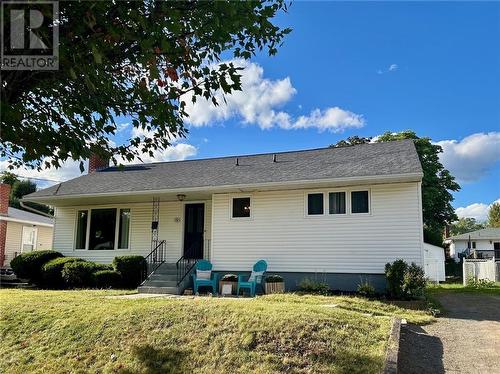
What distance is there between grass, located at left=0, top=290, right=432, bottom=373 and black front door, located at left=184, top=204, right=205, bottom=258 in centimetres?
781

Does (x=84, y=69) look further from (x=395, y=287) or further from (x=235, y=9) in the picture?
(x=395, y=287)

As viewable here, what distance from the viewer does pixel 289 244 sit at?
45.8 ft

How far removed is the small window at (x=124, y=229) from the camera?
1752 cm

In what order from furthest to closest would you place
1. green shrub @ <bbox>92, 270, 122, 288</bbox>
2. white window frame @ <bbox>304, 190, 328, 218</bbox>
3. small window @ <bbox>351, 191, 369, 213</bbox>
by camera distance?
1. green shrub @ <bbox>92, 270, 122, 288</bbox>
2. white window frame @ <bbox>304, 190, 328, 218</bbox>
3. small window @ <bbox>351, 191, 369, 213</bbox>

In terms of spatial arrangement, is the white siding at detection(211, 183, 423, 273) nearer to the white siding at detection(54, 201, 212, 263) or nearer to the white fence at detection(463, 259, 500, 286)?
the white siding at detection(54, 201, 212, 263)

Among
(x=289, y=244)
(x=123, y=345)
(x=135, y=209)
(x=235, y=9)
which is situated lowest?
(x=123, y=345)

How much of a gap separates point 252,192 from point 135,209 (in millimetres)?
5576

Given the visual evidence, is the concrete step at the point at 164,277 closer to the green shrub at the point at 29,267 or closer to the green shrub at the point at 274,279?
the green shrub at the point at 274,279

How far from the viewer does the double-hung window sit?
693 inches

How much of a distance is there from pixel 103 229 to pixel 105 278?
381cm

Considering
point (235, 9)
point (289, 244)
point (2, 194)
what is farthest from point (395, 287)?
point (2, 194)

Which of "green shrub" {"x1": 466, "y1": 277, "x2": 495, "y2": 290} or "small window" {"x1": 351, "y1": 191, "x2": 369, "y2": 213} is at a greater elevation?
"small window" {"x1": 351, "y1": 191, "x2": 369, "y2": 213}

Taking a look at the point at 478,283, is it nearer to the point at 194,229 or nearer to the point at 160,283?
the point at 194,229

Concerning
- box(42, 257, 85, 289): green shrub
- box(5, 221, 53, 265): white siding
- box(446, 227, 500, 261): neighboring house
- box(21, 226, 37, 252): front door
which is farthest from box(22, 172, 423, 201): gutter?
box(446, 227, 500, 261): neighboring house
